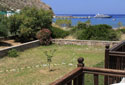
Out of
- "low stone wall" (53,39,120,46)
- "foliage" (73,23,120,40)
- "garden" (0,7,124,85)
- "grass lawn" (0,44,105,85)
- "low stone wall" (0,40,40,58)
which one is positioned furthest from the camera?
"foliage" (73,23,120,40)

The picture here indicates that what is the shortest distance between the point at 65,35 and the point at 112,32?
4359 millimetres

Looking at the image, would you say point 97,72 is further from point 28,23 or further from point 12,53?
point 28,23

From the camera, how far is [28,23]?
54.2 ft

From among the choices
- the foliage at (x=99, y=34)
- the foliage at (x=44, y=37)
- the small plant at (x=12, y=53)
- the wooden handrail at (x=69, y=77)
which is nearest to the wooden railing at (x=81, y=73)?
the wooden handrail at (x=69, y=77)

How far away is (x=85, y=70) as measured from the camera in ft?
9.39

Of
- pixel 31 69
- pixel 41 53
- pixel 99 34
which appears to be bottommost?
pixel 31 69

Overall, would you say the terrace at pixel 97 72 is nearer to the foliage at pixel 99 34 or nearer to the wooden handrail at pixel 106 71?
the wooden handrail at pixel 106 71

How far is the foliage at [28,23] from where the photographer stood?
1658 centimetres

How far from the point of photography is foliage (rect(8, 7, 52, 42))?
16.6 meters

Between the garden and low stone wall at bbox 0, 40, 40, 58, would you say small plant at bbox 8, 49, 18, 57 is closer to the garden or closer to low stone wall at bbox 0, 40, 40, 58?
the garden

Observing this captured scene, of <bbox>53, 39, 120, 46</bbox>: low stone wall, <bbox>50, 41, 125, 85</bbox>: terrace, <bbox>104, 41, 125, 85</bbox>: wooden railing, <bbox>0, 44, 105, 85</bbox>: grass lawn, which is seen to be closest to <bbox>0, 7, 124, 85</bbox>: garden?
<bbox>0, 44, 105, 85</bbox>: grass lawn

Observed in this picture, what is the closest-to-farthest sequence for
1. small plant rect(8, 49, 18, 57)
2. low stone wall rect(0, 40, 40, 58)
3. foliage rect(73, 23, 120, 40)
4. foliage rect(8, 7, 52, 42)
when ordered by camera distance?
low stone wall rect(0, 40, 40, 58) → small plant rect(8, 49, 18, 57) → foliage rect(73, 23, 120, 40) → foliage rect(8, 7, 52, 42)

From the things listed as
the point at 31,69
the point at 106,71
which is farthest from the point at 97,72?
the point at 31,69

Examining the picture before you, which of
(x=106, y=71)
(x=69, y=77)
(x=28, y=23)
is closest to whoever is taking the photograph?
(x=69, y=77)
